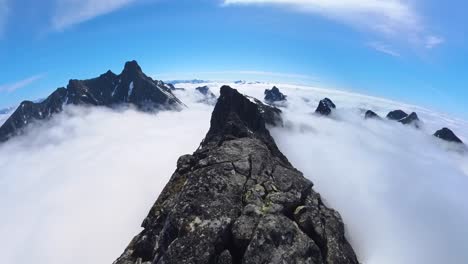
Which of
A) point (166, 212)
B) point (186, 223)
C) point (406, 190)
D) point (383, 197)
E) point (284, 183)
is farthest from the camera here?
point (406, 190)

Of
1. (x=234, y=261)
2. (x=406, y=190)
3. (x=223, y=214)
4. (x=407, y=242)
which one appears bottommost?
(x=406, y=190)

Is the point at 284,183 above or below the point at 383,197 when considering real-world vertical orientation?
above

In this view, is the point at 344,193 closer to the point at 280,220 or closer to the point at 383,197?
the point at 383,197

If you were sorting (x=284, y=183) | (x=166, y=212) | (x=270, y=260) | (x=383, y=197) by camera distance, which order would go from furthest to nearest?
(x=383, y=197) → (x=284, y=183) → (x=166, y=212) → (x=270, y=260)

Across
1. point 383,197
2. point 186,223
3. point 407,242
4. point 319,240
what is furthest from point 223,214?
point 383,197

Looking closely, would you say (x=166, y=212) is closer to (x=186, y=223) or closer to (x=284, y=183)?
(x=186, y=223)

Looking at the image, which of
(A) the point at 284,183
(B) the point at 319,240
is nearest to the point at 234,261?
(B) the point at 319,240

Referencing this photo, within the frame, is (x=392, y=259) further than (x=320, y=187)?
No
